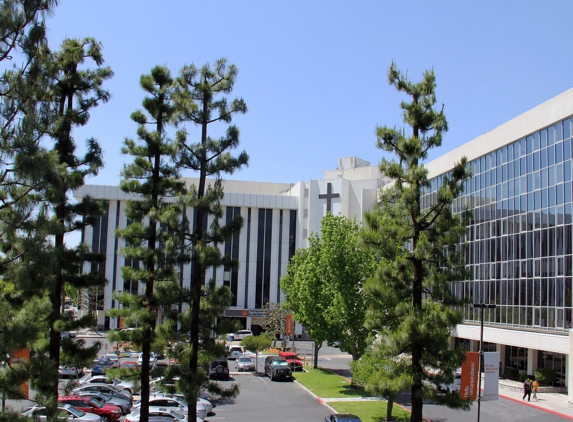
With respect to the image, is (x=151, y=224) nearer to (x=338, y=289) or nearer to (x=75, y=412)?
(x=75, y=412)

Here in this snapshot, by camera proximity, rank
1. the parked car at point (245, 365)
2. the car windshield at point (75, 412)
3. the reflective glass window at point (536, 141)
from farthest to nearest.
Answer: the parked car at point (245, 365)
the reflective glass window at point (536, 141)
the car windshield at point (75, 412)

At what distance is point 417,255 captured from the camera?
17750 mm

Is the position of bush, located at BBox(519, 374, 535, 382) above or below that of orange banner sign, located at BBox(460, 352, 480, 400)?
below

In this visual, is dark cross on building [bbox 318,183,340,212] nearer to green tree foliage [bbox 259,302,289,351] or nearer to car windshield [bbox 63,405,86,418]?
green tree foliage [bbox 259,302,289,351]

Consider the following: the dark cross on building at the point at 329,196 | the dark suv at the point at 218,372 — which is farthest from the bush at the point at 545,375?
the dark cross on building at the point at 329,196

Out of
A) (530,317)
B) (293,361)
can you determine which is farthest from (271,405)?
(530,317)

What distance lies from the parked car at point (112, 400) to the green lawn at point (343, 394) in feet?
34.1

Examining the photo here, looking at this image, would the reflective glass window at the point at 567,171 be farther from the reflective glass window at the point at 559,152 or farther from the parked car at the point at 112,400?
the parked car at the point at 112,400

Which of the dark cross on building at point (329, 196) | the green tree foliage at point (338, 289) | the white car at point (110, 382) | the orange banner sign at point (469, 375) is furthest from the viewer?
the dark cross on building at point (329, 196)

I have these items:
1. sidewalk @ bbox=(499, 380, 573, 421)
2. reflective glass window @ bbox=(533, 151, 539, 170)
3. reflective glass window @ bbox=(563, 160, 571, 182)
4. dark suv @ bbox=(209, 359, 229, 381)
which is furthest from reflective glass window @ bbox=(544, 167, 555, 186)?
dark suv @ bbox=(209, 359, 229, 381)

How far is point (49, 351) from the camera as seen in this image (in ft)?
59.9

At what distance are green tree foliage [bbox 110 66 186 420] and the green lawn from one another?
32.4 feet

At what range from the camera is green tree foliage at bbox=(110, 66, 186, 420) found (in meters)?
19.4

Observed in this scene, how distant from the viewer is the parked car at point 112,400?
27.0m
